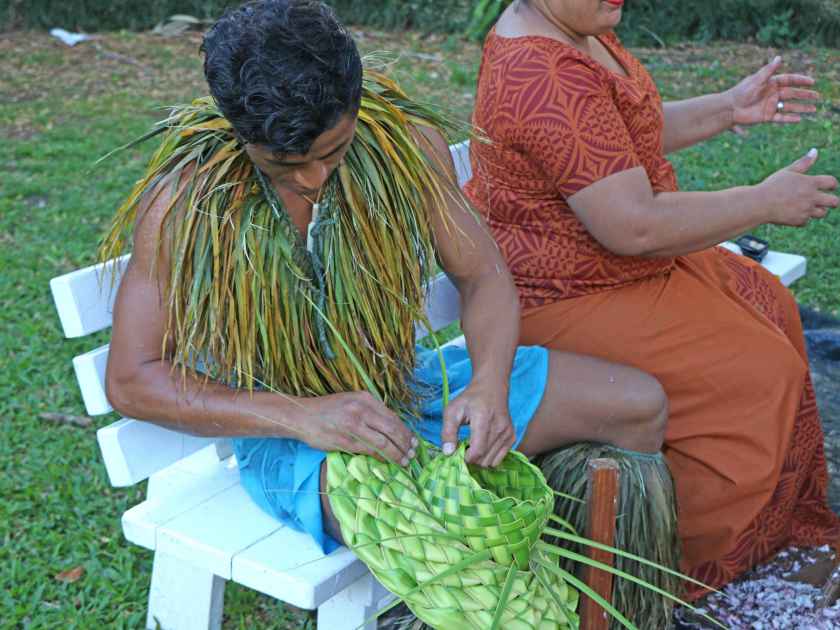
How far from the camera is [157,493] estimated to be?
2.59 metres

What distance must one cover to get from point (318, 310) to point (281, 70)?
1.67 ft

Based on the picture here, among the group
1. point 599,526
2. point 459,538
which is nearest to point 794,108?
point 599,526

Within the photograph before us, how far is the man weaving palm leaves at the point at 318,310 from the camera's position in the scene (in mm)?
2158

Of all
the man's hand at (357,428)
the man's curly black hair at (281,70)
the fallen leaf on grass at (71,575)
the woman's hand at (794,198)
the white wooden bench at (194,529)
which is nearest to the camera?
the man's curly black hair at (281,70)

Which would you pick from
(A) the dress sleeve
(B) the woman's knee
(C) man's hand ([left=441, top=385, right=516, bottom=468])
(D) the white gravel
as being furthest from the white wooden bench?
(D) the white gravel

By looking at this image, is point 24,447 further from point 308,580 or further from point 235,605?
point 308,580

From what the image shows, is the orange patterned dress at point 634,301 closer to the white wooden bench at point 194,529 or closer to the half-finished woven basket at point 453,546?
the white wooden bench at point 194,529

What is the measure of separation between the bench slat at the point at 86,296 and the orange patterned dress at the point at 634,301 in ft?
2.99

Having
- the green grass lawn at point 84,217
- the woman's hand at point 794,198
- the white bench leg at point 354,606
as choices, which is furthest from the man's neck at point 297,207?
the woman's hand at point 794,198

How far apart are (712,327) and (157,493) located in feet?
4.44

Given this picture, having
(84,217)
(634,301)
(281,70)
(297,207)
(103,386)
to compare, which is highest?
(281,70)

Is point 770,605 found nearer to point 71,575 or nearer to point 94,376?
point 94,376

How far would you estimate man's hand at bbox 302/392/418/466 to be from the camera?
215 cm

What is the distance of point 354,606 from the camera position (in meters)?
2.45
